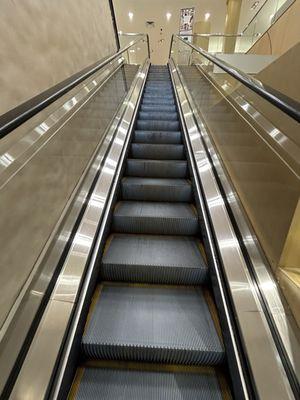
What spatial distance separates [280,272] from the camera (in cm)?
125

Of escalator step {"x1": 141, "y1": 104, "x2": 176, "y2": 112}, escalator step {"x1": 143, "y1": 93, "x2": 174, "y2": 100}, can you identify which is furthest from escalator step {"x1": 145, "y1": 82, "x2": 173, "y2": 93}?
escalator step {"x1": 141, "y1": 104, "x2": 176, "y2": 112}

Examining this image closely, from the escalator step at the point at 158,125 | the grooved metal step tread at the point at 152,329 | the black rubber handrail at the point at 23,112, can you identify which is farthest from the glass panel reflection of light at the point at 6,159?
the escalator step at the point at 158,125

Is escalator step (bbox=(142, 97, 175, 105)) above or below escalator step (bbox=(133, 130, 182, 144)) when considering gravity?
above

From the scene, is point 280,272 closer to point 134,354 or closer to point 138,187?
point 134,354

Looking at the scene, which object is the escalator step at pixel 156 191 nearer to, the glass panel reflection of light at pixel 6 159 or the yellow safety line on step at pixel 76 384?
the glass panel reflection of light at pixel 6 159

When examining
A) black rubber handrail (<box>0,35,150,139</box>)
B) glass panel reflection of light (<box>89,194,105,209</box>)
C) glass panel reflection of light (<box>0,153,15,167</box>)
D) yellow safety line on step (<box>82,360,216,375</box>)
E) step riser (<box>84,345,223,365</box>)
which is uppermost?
black rubber handrail (<box>0,35,150,139</box>)

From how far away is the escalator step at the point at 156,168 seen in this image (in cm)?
273

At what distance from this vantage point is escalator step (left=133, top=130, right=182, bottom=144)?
3.27 meters

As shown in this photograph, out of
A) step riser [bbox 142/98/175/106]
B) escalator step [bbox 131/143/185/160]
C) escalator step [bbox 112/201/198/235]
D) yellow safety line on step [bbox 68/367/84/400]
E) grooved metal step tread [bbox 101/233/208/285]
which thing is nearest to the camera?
yellow safety line on step [bbox 68/367/84/400]

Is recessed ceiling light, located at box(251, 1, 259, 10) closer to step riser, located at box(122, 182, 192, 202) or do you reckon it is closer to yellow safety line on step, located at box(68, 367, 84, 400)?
step riser, located at box(122, 182, 192, 202)

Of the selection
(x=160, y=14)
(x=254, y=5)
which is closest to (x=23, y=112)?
(x=254, y=5)

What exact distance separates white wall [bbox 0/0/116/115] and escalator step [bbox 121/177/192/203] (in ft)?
3.69

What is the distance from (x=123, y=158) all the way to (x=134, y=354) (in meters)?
1.84

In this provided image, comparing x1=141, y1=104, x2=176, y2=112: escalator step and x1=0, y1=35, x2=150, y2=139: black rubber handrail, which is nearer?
x1=0, y1=35, x2=150, y2=139: black rubber handrail
